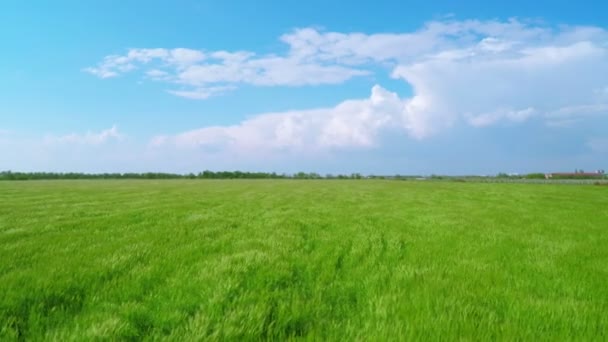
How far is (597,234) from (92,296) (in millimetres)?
12200

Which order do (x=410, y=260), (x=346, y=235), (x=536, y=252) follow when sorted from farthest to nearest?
(x=346, y=235) < (x=536, y=252) < (x=410, y=260)

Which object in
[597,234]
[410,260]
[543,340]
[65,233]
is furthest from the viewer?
[597,234]

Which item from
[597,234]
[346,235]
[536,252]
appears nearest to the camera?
[536,252]

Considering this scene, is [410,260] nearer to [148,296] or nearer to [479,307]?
[479,307]

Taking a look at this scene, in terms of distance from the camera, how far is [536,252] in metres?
7.45

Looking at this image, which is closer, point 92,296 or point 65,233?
point 92,296

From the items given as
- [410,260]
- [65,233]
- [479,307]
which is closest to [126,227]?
[65,233]

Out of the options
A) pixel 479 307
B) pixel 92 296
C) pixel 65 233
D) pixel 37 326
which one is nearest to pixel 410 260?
pixel 479 307

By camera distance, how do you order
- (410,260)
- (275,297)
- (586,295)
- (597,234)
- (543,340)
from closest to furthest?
(543,340) < (275,297) < (586,295) < (410,260) < (597,234)

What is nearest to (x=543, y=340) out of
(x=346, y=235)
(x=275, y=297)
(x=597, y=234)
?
(x=275, y=297)

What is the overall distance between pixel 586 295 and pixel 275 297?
13.4 feet

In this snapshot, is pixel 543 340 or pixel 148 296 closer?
pixel 543 340

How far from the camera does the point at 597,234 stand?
1011 centimetres

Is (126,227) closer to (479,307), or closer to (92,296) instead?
(92,296)
